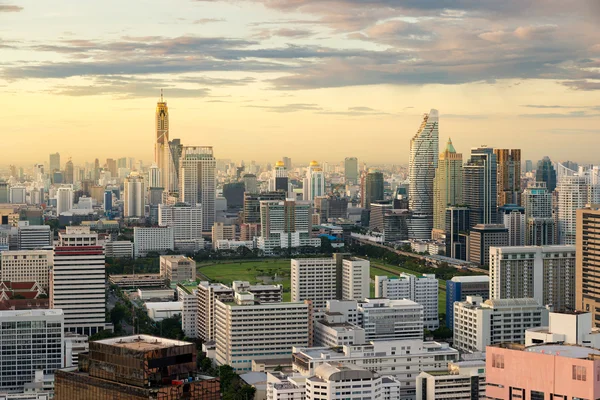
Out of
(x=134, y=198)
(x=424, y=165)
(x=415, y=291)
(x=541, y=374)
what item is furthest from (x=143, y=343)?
(x=134, y=198)

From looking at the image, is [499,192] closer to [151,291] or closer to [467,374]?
[151,291]

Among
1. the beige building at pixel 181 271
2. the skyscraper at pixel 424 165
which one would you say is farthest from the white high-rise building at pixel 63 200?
the beige building at pixel 181 271

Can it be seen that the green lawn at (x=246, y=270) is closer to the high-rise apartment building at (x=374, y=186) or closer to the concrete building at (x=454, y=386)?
the concrete building at (x=454, y=386)

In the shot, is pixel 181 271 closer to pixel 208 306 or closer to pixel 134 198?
pixel 208 306

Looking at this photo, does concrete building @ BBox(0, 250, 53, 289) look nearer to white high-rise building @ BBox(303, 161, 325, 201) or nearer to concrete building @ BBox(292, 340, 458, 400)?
concrete building @ BBox(292, 340, 458, 400)

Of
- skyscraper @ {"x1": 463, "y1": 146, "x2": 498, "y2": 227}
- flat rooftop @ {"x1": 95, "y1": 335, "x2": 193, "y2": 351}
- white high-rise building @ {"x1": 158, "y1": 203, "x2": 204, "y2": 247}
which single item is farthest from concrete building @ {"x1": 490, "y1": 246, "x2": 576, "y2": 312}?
white high-rise building @ {"x1": 158, "y1": 203, "x2": 204, "y2": 247}
